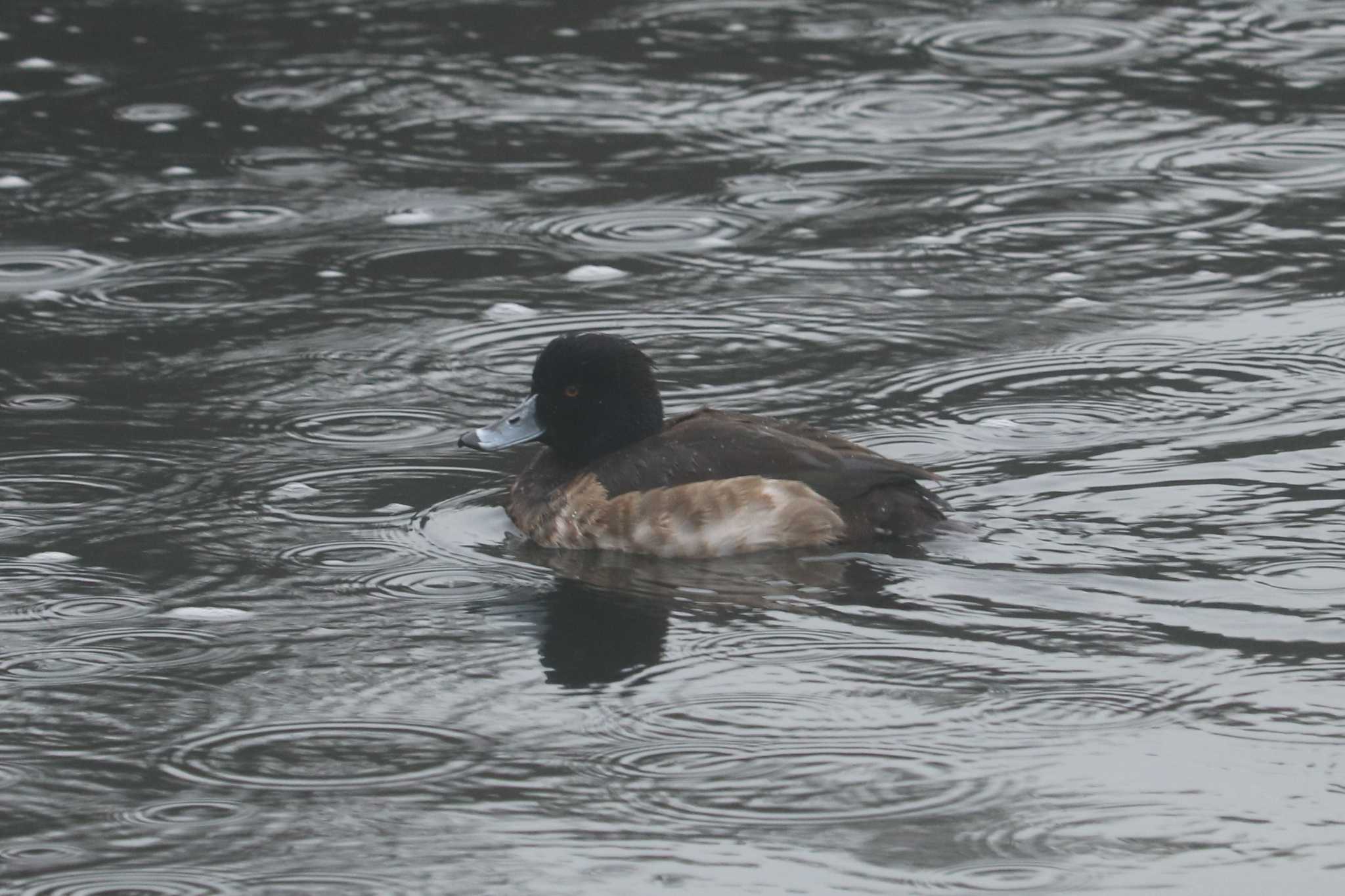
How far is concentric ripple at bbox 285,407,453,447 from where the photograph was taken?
26.8 ft

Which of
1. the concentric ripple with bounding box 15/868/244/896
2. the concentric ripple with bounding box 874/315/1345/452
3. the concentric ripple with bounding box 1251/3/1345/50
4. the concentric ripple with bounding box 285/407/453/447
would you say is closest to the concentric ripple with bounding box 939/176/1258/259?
the concentric ripple with bounding box 874/315/1345/452

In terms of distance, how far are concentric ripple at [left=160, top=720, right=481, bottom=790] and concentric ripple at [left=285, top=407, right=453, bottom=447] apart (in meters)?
2.45

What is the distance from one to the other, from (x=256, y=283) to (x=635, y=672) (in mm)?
4418

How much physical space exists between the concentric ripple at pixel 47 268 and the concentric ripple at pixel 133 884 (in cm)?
541

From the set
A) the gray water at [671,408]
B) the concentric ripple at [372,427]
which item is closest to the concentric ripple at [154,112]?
the gray water at [671,408]

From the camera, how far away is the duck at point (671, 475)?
7008 mm

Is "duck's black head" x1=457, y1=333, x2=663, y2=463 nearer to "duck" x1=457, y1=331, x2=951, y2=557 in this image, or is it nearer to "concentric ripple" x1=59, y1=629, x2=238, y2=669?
"duck" x1=457, y1=331, x2=951, y2=557

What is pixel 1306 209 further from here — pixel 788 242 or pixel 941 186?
pixel 788 242

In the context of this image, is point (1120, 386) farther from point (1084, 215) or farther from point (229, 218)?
point (229, 218)

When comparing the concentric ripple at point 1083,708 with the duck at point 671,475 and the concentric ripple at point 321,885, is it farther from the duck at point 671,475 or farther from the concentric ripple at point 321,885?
the concentric ripple at point 321,885

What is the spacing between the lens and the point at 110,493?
7.62 meters

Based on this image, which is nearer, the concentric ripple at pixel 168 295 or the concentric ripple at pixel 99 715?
the concentric ripple at pixel 99 715

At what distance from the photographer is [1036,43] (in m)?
13.5

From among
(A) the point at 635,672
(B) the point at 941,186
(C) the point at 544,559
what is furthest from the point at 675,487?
→ (B) the point at 941,186
